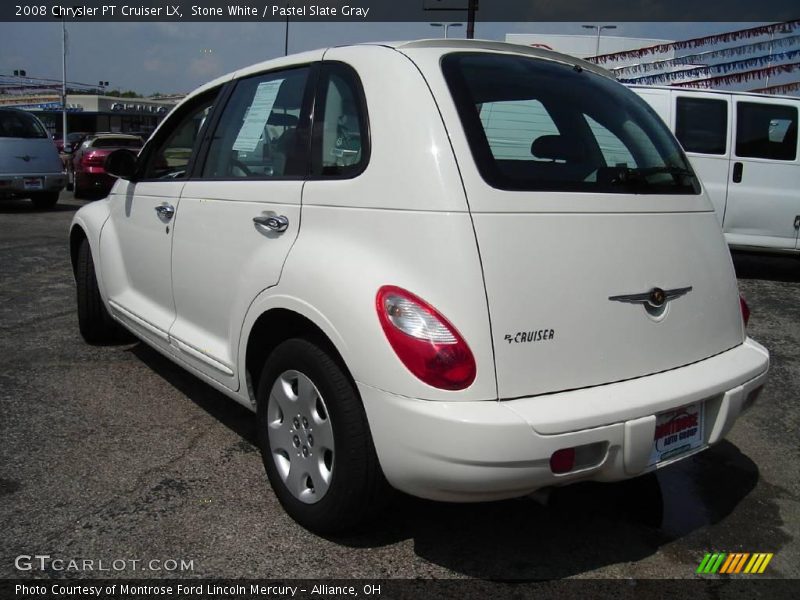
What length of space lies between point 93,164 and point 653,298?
582 inches

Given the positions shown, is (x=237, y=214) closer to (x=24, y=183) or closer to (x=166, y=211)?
(x=166, y=211)

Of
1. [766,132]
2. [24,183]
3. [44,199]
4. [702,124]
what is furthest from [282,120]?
[44,199]

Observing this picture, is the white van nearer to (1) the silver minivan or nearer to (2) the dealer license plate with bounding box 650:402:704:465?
(2) the dealer license plate with bounding box 650:402:704:465

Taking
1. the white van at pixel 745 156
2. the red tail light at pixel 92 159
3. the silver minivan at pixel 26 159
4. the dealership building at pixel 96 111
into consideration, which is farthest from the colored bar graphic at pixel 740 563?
the dealership building at pixel 96 111

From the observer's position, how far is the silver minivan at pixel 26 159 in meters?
11.5

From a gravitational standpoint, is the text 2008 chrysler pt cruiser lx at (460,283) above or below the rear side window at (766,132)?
below

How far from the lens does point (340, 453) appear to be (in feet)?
7.36

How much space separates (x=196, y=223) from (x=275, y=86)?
700 millimetres

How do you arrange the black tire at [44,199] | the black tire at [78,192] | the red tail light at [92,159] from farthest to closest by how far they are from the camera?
1. the black tire at [78,192]
2. the red tail light at [92,159]
3. the black tire at [44,199]

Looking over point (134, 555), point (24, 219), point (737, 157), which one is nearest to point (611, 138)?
point (134, 555)

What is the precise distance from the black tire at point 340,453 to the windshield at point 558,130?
81 centimetres

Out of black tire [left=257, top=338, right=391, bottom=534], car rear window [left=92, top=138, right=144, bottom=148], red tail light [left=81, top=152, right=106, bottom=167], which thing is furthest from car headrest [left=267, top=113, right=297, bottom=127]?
car rear window [left=92, top=138, right=144, bottom=148]

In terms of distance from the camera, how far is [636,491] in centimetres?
295
